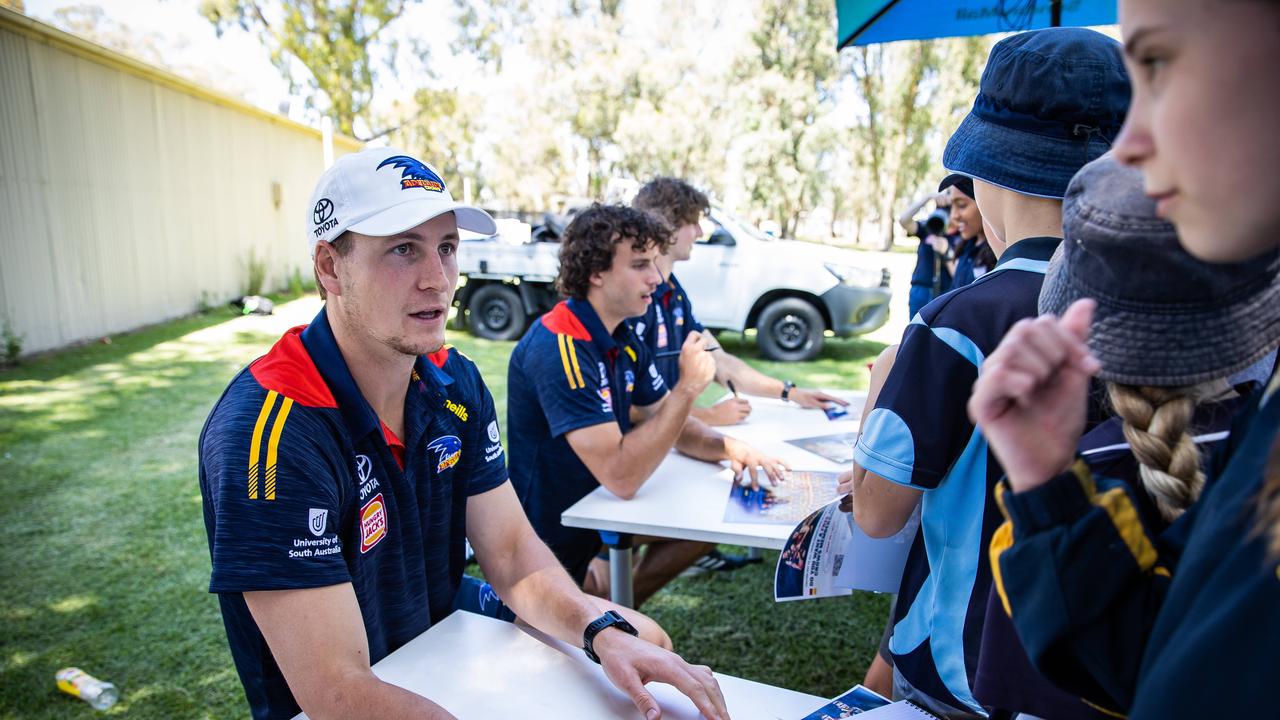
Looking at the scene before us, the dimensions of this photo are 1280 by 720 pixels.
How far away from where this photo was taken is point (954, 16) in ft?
10.9

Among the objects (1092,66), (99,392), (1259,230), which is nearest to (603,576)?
(1092,66)

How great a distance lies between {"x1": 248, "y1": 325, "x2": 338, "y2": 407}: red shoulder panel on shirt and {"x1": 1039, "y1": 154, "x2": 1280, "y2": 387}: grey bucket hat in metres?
1.36

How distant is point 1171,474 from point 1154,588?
106 mm

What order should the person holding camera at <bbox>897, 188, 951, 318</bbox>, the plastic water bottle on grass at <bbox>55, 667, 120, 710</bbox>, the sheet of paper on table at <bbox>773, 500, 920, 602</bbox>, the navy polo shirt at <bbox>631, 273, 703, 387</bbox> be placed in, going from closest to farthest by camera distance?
the sheet of paper on table at <bbox>773, 500, 920, 602</bbox> → the plastic water bottle on grass at <bbox>55, 667, 120, 710</bbox> → the navy polo shirt at <bbox>631, 273, 703, 387</bbox> → the person holding camera at <bbox>897, 188, 951, 318</bbox>

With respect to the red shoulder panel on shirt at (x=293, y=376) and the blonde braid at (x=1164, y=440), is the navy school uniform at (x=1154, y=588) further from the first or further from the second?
the red shoulder panel on shirt at (x=293, y=376)

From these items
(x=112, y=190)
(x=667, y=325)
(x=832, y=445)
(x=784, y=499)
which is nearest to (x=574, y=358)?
(x=784, y=499)

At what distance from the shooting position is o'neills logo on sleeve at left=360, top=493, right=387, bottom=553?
1.59m

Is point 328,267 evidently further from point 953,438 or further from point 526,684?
point 953,438

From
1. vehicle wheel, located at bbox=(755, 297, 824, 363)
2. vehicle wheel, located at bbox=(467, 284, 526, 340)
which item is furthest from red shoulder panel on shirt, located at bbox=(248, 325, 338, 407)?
vehicle wheel, located at bbox=(467, 284, 526, 340)

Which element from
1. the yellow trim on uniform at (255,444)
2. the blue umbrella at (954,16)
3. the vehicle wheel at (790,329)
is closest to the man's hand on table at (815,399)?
the blue umbrella at (954,16)

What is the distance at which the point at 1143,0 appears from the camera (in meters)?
0.61

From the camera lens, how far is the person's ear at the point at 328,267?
1.80 meters

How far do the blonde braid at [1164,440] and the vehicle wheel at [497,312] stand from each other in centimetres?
910

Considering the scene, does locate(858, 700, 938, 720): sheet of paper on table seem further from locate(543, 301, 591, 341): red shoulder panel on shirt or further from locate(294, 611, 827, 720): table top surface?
locate(543, 301, 591, 341): red shoulder panel on shirt
